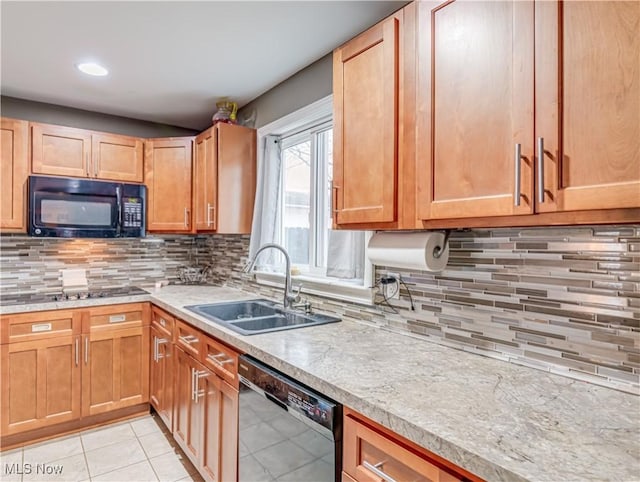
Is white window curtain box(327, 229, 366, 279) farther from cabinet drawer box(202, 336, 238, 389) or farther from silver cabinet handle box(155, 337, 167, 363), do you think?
silver cabinet handle box(155, 337, 167, 363)

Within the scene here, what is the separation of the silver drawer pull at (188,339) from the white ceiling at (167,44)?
158cm

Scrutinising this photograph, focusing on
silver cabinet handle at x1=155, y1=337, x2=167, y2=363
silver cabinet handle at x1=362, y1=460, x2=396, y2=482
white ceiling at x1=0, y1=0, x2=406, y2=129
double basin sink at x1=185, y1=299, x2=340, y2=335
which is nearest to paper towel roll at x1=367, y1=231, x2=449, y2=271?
double basin sink at x1=185, y1=299, x2=340, y2=335

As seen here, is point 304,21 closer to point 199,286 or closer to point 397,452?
point 397,452

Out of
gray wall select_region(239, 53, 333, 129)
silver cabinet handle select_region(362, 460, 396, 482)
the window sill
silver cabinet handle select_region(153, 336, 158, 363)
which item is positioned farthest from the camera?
silver cabinet handle select_region(153, 336, 158, 363)

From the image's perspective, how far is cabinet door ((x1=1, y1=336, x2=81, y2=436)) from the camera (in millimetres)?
2340

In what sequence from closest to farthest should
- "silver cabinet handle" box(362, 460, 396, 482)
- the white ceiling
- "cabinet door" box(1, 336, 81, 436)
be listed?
"silver cabinet handle" box(362, 460, 396, 482)
the white ceiling
"cabinet door" box(1, 336, 81, 436)

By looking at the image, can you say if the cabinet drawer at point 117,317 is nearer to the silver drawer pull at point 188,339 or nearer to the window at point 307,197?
the silver drawer pull at point 188,339

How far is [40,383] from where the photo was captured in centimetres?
242

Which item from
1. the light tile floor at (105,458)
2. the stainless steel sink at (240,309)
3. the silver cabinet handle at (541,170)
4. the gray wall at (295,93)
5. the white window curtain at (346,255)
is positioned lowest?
the light tile floor at (105,458)

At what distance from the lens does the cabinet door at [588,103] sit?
0.82 m

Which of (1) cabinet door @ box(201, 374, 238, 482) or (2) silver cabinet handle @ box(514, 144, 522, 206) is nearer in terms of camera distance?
(2) silver cabinet handle @ box(514, 144, 522, 206)

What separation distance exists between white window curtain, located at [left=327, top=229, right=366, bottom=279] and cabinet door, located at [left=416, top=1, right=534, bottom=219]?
0.77 m

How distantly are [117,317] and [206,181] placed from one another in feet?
3.82

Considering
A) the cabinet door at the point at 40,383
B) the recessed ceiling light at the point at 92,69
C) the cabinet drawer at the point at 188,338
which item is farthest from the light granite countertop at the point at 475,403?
the recessed ceiling light at the point at 92,69
